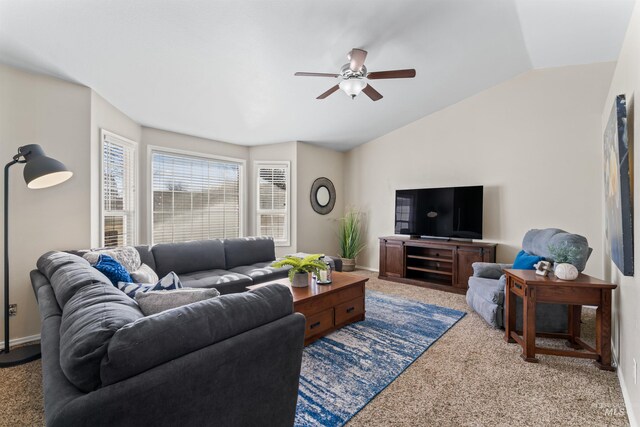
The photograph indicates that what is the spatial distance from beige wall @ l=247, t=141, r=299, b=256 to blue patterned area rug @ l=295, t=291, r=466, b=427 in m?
2.22

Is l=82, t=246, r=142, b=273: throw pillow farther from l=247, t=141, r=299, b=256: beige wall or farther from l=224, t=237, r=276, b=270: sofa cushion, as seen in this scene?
l=247, t=141, r=299, b=256: beige wall

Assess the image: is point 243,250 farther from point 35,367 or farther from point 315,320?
point 35,367

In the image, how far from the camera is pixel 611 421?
1.71m

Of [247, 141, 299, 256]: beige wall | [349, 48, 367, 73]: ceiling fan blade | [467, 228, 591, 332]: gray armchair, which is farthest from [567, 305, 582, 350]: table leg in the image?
[247, 141, 299, 256]: beige wall

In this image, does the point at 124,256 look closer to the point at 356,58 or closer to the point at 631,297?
the point at 356,58

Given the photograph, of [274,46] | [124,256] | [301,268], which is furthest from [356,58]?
[124,256]

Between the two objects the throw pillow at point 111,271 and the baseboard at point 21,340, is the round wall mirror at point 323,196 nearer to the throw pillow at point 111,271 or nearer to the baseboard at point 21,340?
the throw pillow at point 111,271

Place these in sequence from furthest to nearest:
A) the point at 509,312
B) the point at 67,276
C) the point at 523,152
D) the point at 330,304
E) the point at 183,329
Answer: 1. the point at 523,152
2. the point at 330,304
3. the point at 509,312
4. the point at 67,276
5. the point at 183,329

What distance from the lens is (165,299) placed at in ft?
4.52

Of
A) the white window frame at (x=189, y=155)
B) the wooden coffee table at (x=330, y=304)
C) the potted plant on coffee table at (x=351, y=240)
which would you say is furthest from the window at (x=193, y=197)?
the wooden coffee table at (x=330, y=304)

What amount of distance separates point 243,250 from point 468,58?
378 cm

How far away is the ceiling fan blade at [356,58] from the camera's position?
250cm

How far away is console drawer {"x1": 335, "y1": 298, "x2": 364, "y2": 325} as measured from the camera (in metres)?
2.90

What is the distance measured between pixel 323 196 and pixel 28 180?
432 centimetres
